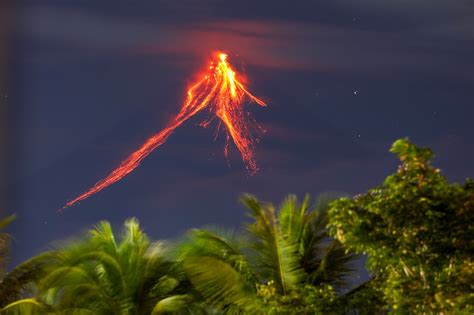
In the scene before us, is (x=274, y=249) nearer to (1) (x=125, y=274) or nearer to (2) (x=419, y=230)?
(1) (x=125, y=274)

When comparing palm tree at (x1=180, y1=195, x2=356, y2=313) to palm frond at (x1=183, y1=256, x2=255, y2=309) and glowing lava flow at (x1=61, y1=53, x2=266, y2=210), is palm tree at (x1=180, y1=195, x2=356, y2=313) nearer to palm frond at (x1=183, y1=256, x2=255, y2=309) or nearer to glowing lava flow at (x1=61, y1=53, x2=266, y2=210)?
palm frond at (x1=183, y1=256, x2=255, y2=309)

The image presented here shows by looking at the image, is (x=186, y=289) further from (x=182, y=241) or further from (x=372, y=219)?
(x=372, y=219)

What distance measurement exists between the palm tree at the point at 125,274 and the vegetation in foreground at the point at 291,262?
0.5 inches

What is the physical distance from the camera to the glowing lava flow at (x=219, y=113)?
922 inches

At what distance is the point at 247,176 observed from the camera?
980 inches

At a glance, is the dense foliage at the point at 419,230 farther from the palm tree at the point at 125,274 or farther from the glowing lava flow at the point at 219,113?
the glowing lava flow at the point at 219,113

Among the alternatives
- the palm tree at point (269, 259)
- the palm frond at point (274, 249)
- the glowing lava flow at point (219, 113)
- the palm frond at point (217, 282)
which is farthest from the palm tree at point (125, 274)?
the glowing lava flow at point (219, 113)

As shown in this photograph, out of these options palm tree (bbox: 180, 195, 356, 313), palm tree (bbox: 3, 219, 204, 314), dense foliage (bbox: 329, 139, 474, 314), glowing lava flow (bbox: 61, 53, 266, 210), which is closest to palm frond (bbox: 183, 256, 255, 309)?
palm tree (bbox: 180, 195, 356, 313)

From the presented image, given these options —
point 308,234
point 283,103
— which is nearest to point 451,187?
point 308,234

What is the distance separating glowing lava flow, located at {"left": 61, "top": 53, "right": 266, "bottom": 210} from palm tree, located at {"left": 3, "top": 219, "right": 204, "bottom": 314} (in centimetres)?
1106

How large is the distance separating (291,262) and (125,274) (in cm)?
199

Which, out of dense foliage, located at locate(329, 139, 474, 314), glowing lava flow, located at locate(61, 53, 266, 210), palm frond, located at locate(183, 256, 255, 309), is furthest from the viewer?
glowing lava flow, located at locate(61, 53, 266, 210)

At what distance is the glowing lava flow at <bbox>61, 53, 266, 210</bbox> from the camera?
23.4 meters

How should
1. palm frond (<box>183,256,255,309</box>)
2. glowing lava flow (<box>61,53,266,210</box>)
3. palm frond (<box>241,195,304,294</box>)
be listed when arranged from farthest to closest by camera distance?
glowing lava flow (<box>61,53,266,210</box>) → palm frond (<box>183,256,255,309</box>) → palm frond (<box>241,195,304,294</box>)
